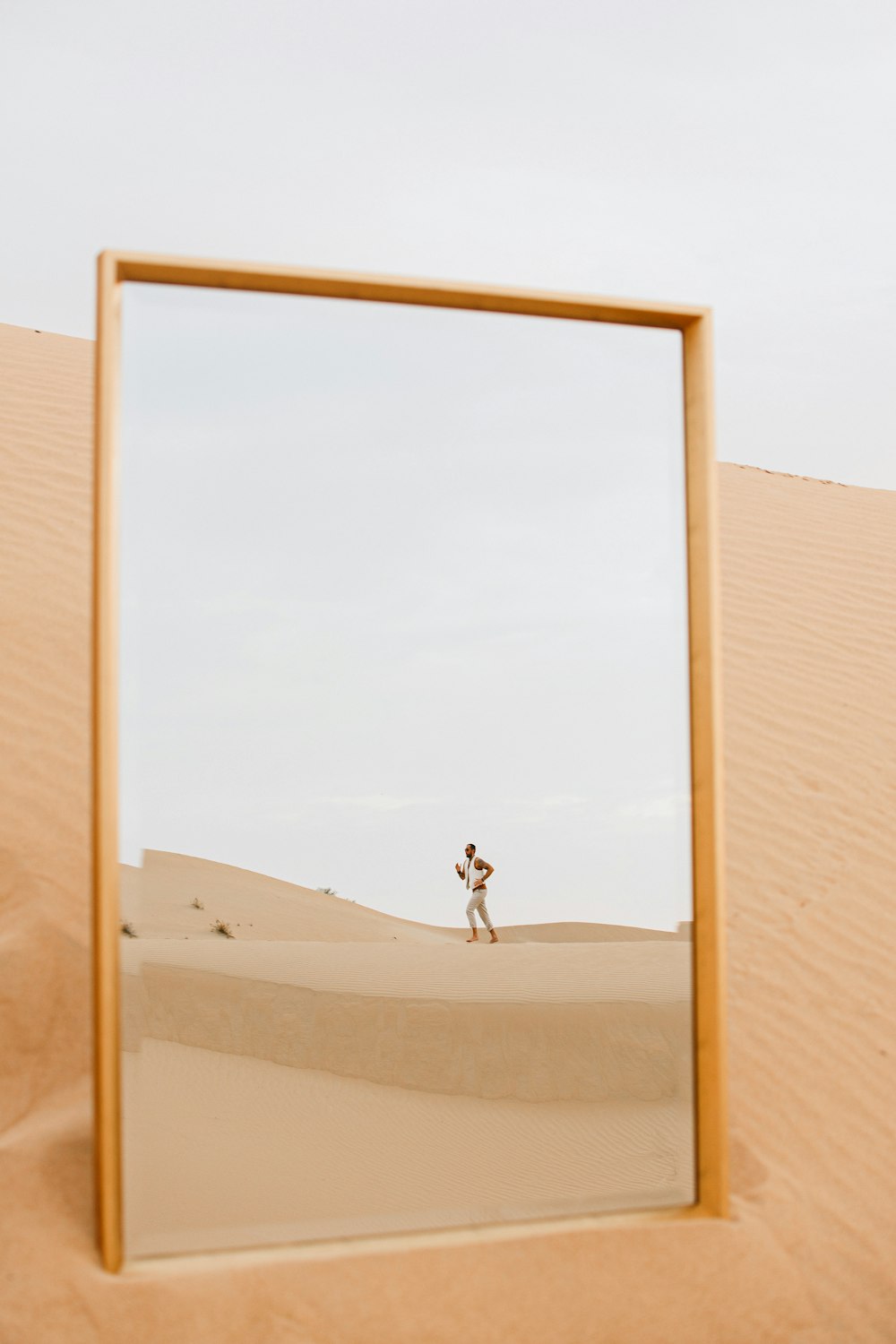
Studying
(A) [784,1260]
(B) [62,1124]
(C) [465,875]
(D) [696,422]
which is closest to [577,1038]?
(C) [465,875]

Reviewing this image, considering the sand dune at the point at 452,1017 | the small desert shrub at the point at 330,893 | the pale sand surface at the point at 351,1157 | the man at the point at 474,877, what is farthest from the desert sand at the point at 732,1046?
the small desert shrub at the point at 330,893

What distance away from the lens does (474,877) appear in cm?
834

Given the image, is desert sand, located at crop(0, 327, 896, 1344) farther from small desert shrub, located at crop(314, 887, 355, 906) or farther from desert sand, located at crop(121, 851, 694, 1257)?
small desert shrub, located at crop(314, 887, 355, 906)

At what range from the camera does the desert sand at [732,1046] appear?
9.30 feet

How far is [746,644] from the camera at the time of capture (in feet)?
23.4

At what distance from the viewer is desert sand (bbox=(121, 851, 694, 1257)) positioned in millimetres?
3359

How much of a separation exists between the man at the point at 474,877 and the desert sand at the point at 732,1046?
92.1 inches

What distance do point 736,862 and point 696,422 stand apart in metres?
2.96

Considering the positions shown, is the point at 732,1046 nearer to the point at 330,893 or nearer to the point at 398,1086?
the point at 398,1086

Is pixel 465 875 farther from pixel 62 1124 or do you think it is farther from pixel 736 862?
pixel 62 1124

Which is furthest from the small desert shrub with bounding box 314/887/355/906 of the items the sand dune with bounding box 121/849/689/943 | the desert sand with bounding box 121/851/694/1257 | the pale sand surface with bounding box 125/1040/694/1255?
the pale sand surface with bounding box 125/1040/694/1255

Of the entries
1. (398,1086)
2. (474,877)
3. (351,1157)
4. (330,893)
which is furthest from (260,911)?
(351,1157)

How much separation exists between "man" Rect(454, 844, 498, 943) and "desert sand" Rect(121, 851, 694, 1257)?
509mm

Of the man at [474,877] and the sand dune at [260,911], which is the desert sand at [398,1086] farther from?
the sand dune at [260,911]
